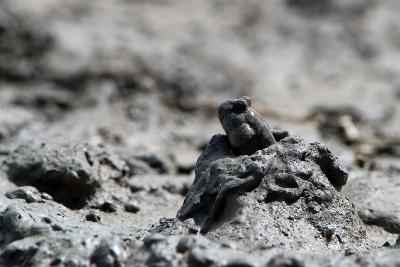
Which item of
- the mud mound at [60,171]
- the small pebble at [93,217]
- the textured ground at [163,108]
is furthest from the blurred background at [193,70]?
the small pebble at [93,217]

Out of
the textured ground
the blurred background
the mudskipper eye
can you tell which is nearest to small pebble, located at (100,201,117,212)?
the textured ground

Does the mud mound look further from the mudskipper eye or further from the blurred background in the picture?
the blurred background

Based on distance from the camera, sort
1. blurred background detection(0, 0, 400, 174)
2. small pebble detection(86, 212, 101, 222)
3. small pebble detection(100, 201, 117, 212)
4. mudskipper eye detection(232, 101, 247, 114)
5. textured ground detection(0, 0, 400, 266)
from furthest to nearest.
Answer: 1. blurred background detection(0, 0, 400, 174)
2. small pebble detection(100, 201, 117, 212)
3. small pebble detection(86, 212, 101, 222)
4. mudskipper eye detection(232, 101, 247, 114)
5. textured ground detection(0, 0, 400, 266)

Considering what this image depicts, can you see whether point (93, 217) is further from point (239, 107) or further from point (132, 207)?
point (239, 107)

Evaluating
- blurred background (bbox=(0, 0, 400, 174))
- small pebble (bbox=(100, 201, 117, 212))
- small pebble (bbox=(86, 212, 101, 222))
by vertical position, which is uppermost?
blurred background (bbox=(0, 0, 400, 174))

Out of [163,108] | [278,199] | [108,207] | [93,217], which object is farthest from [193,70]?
[278,199]

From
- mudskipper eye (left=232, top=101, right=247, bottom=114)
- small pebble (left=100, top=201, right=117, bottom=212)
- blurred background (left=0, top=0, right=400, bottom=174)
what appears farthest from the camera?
blurred background (left=0, top=0, right=400, bottom=174)
